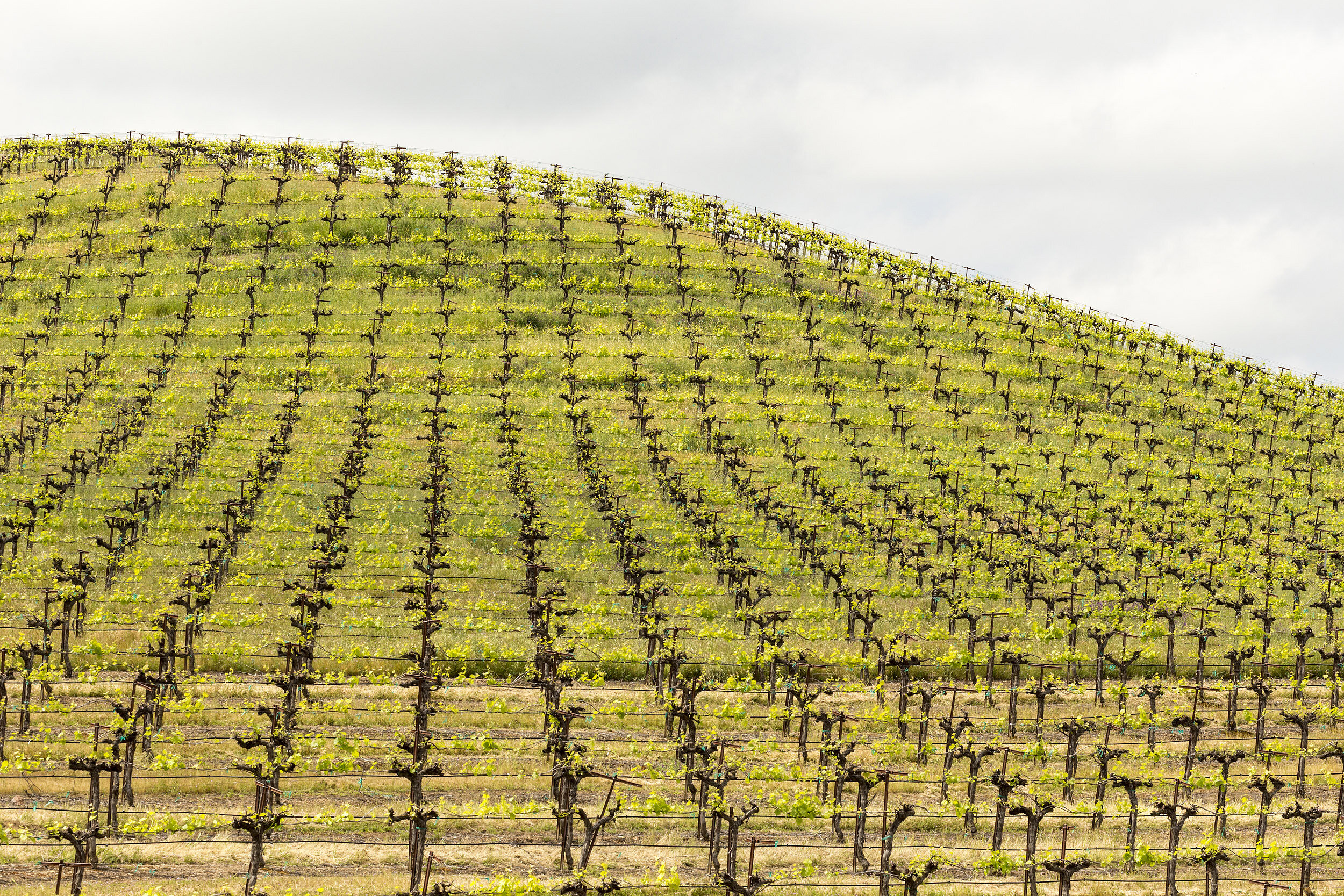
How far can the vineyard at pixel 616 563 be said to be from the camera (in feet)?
78.0

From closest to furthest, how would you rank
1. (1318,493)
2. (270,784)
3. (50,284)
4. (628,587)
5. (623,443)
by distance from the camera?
1. (270,784)
2. (628,587)
3. (623,443)
4. (1318,493)
5. (50,284)

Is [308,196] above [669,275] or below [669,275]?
above

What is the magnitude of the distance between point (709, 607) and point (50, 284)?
51060 mm

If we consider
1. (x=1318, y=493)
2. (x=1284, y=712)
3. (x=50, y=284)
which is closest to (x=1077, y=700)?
(x=1284, y=712)

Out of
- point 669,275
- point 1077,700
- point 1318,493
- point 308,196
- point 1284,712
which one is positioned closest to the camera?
point 1284,712

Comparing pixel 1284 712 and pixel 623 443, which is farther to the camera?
pixel 623 443

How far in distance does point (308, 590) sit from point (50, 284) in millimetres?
46100

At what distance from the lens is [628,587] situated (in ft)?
125

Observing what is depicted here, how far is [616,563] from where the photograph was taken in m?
42.7

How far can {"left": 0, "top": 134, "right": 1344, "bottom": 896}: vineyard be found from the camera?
23781 millimetres

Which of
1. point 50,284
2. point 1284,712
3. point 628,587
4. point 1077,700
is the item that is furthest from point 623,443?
point 50,284

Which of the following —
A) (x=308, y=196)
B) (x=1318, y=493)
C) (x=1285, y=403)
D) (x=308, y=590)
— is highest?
(x=308, y=196)

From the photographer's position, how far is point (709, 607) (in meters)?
38.4

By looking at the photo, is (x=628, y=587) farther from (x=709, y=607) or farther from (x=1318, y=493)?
(x=1318, y=493)
